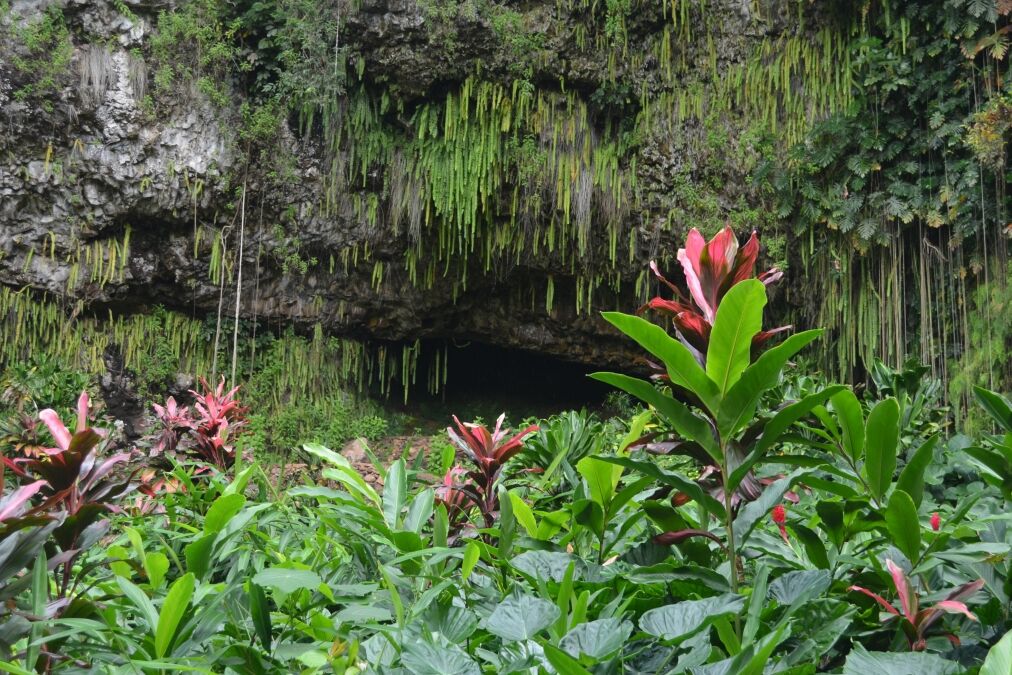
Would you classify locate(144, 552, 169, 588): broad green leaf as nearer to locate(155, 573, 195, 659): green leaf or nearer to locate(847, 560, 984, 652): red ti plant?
locate(155, 573, 195, 659): green leaf

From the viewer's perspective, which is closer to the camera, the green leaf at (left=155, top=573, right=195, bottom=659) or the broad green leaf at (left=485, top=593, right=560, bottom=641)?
the broad green leaf at (left=485, top=593, right=560, bottom=641)

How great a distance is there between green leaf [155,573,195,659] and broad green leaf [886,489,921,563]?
89cm

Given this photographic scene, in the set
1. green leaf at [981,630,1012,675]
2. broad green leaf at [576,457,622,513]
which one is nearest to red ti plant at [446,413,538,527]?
broad green leaf at [576,457,622,513]

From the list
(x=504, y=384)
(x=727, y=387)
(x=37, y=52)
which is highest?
(x=37, y=52)

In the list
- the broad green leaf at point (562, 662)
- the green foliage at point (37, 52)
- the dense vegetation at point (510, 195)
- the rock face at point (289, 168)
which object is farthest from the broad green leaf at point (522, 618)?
the green foliage at point (37, 52)

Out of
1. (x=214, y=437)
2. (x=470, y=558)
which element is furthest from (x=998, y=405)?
(x=214, y=437)

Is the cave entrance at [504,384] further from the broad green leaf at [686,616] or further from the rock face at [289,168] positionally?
the broad green leaf at [686,616]

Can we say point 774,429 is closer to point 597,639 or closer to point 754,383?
point 754,383

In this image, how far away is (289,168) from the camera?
6.95 meters

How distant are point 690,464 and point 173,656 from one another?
2078mm

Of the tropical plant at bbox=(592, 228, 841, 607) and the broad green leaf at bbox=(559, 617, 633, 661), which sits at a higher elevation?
the tropical plant at bbox=(592, 228, 841, 607)

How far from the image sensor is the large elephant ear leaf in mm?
914

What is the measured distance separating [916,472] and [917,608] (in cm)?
19

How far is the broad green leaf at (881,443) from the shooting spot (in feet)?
3.20
